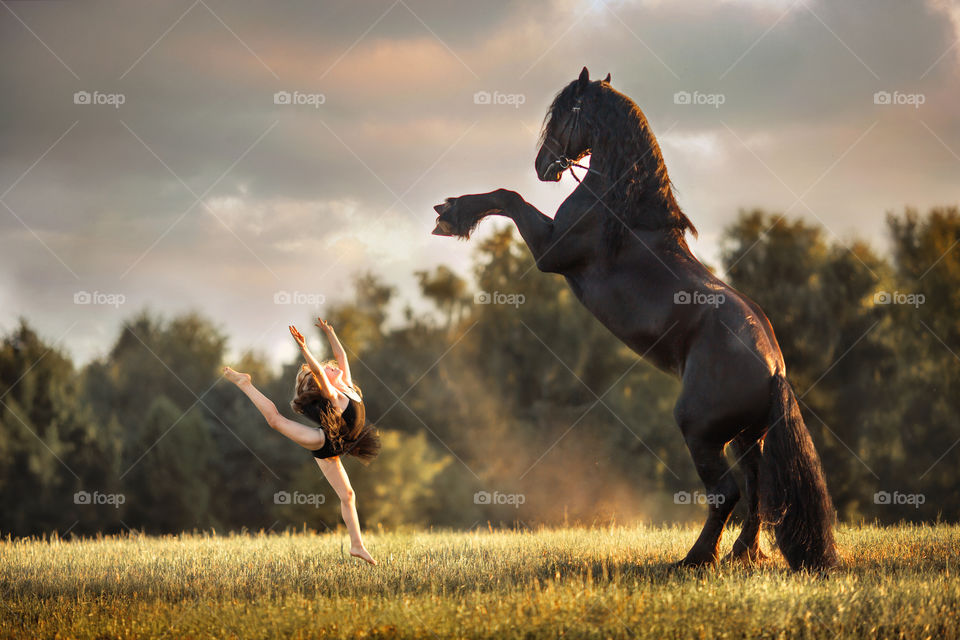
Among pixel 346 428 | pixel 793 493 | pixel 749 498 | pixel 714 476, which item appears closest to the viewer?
pixel 793 493

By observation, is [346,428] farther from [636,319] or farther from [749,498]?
[749,498]

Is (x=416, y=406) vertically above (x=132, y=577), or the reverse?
(x=416, y=406)

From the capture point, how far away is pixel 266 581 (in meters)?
7.01

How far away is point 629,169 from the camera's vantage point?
7.37m

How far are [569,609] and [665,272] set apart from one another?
9.67ft

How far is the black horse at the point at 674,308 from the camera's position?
6496mm

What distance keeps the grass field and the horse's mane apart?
2.87 meters

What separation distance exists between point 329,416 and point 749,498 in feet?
11.7

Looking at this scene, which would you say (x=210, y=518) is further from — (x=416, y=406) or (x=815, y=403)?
(x=815, y=403)

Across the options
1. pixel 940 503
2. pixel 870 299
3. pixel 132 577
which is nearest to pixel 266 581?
pixel 132 577

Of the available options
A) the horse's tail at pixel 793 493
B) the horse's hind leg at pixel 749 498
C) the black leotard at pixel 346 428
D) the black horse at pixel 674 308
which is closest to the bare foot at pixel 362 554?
the black leotard at pixel 346 428

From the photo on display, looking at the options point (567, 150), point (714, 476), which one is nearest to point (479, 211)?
point (567, 150)

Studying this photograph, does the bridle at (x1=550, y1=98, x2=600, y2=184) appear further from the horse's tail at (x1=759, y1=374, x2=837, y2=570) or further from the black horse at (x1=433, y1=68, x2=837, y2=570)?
the horse's tail at (x1=759, y1=374, x2=837, y2=570)

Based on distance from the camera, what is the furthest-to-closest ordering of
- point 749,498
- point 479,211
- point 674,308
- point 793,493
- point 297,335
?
point 479,211 < point 749,498 < point 297,335 < point 674,308 < point 793,493
